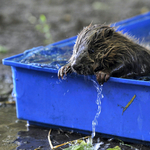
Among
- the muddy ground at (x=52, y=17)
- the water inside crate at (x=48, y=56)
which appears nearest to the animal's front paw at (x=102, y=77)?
the water inside crate at (x=48, y=56)

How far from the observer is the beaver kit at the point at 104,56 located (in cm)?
304

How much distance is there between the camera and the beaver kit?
3037 mm

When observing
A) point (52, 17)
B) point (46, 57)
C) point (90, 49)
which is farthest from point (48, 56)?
point (52, 17)

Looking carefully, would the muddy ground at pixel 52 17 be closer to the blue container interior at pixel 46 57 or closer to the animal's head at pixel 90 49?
the blue container interior at pixel 46 57

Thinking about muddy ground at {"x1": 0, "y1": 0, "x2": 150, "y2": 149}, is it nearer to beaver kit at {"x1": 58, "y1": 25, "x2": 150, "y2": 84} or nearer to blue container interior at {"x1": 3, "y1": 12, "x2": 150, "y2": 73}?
blue container interior at {"x1": 3, "y1": 12, "x2": 150, "y2": 73}

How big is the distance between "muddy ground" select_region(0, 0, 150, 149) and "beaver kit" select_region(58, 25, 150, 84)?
2.46m

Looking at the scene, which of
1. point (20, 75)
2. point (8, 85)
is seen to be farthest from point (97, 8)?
point (20, 75)

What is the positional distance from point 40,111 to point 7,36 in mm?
4606

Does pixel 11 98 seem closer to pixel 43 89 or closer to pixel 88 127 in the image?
pixel 43 89

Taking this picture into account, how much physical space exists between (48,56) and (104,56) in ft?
3.73

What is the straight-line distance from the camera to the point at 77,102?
3.25 m

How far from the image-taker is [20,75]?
3.40 metres

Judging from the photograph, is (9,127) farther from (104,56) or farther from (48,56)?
(104,56)

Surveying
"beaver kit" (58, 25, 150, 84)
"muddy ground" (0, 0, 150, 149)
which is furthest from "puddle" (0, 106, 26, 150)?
"muddy ground" (0, 0, 150, 149)
